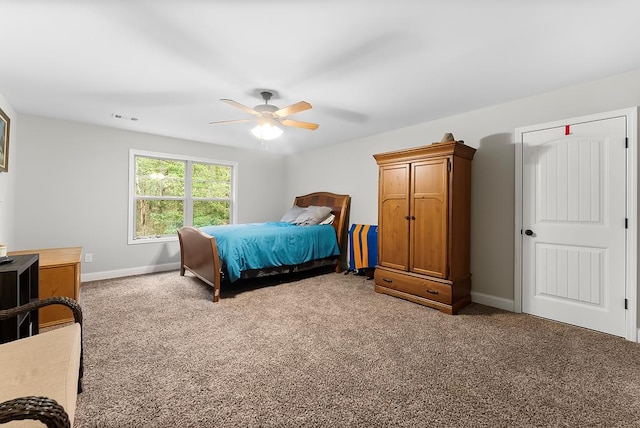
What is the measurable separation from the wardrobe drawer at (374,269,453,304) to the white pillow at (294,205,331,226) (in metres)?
1.55

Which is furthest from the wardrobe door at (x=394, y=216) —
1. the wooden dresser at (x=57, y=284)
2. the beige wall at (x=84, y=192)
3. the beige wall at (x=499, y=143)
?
the beige wall at (x=84, y=192)

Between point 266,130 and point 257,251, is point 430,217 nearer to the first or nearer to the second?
point 266,130

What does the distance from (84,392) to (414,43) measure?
3.08 meters

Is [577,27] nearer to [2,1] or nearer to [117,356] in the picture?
[2,1]

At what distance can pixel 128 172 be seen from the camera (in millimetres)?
4422

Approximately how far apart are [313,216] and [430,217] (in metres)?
2.15

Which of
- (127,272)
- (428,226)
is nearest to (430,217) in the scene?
(428,226)

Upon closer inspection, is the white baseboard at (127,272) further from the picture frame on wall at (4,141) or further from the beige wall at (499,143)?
the beige wall at (499,143)

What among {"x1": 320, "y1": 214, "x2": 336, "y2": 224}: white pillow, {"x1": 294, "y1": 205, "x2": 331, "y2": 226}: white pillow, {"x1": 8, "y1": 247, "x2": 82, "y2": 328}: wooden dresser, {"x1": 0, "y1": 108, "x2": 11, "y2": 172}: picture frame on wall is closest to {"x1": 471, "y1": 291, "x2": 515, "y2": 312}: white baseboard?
{"x1": 320, "y1": 214, "x2": 336, "y2": 224}: white pillow

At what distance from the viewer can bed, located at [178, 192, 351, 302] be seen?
343cm

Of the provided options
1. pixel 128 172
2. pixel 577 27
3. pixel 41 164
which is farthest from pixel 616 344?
pixel 41 164

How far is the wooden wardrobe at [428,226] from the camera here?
9.87 feet

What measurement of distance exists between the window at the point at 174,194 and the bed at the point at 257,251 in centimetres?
86

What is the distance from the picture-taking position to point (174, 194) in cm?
499
